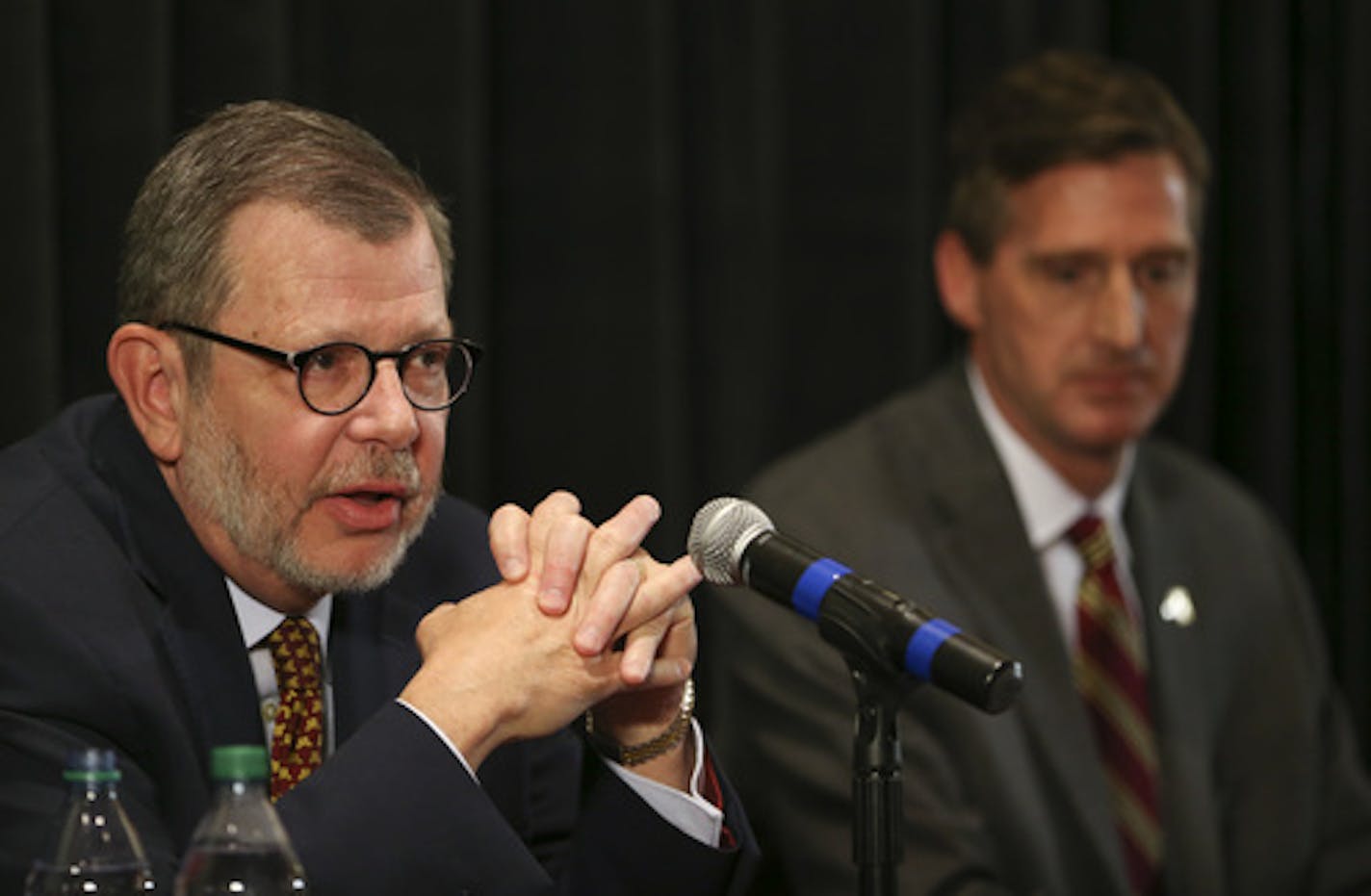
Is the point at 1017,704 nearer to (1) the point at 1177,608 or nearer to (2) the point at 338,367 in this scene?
(1) the point at 1177,608

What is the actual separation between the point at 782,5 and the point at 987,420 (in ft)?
2.73

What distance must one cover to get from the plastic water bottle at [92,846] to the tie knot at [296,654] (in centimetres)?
46

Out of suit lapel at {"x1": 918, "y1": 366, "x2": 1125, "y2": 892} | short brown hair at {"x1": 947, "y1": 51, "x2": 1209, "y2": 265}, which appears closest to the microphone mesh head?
suit lapel at {"x1": 918, "y1": 366, "x2": 1125, "y2": 892}

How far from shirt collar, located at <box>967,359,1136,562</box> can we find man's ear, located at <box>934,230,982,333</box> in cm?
14

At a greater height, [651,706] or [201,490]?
[201,490]

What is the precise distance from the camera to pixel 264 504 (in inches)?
81.1

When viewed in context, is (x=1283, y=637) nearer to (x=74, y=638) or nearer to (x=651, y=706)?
(x=651, y=706)

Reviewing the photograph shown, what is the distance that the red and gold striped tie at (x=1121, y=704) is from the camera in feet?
10.1

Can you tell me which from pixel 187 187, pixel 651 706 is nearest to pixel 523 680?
pixel 651 706

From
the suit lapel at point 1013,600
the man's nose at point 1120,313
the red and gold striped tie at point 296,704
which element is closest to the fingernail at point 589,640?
the red and gold striped tie at point 296,704

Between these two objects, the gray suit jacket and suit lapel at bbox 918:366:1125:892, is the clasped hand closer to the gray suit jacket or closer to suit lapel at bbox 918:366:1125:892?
the gray suit jacket

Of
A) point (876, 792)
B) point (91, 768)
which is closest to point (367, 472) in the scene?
point (91, 768)

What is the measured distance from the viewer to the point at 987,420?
10.8ft

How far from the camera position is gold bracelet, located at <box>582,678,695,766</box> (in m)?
2.07
